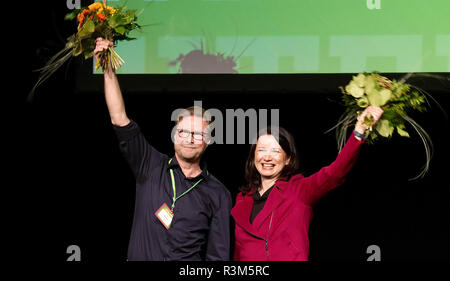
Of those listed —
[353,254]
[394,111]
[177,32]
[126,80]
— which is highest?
[177,32]

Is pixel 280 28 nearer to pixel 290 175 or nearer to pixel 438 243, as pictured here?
pixel 290 175

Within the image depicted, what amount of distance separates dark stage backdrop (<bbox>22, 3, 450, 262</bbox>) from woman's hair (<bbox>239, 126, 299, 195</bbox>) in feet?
2.86

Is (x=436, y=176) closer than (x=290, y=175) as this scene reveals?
No

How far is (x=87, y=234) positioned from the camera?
13.2ft

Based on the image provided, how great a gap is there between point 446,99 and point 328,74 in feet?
2.45

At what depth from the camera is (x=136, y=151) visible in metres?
2.83

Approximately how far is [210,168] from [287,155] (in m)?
1.15

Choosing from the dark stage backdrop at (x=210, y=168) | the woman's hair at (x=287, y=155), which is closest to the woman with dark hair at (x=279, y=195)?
the woman's hair at (x=287, y=155)

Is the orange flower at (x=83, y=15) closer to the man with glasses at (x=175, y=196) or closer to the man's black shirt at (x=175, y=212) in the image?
the man with glasses at (x=175, y=196)

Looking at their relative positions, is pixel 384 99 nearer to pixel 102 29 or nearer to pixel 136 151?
pixel 136 151

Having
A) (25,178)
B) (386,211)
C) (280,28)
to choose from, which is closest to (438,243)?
(386,211)

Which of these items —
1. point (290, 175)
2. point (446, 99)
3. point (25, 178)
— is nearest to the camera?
point (290, 175)

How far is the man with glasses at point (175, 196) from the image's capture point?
2727 mm

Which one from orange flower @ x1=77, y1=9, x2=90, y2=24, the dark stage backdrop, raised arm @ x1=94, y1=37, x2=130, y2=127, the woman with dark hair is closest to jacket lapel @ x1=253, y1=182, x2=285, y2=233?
the woman with dark hair
